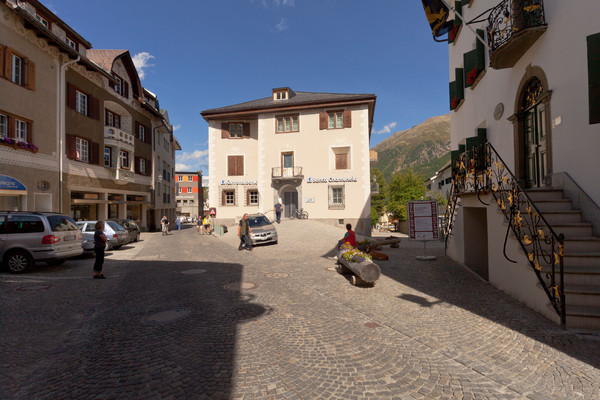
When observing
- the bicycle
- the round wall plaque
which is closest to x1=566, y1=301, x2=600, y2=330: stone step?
the round wall plaque

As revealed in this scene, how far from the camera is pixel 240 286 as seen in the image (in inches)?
314

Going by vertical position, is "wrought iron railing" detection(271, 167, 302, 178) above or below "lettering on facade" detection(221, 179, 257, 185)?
above

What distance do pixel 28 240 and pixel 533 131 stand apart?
1505cm

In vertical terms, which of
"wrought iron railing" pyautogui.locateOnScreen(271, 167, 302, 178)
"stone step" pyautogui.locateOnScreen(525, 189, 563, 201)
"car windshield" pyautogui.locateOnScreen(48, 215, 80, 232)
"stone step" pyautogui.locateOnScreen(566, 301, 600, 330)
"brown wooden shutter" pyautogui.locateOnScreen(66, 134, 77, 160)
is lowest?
"stone step" pyautogui.locateOnScreen(566, 301, 600, 330)

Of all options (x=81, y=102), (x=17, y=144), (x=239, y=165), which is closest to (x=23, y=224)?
(x=17, y=144)

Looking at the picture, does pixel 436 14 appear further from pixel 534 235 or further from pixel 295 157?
pixel 295 157

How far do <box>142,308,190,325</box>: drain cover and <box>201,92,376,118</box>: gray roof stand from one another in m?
26.4

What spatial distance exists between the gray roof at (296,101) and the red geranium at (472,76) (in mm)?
17587

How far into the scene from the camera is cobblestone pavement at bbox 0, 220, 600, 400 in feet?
11.3

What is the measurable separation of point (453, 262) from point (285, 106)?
23.1 metres

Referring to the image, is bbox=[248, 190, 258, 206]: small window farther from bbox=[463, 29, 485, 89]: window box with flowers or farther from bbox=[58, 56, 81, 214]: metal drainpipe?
bbox=[463, 29, 485, 89]: window box with flowers

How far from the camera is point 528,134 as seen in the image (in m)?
8.35

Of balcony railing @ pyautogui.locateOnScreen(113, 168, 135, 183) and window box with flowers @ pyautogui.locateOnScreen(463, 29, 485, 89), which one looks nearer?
window box with flowers @ pyautogui.locateOnScreen(463, 29, 485, 89)

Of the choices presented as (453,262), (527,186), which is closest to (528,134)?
(527,186)
